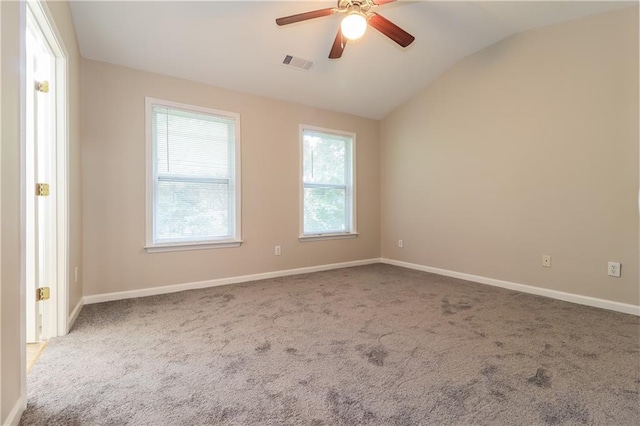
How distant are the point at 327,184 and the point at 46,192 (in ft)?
10.2

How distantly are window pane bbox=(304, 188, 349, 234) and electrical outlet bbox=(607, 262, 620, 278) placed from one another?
294 centimetres

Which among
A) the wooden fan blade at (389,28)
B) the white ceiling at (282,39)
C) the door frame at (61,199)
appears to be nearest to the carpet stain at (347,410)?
the door frame at (61,199)

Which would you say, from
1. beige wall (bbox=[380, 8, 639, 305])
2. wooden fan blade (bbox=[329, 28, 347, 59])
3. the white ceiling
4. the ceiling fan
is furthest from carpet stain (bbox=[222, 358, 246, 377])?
beige wall (bbox=[380, 8, 639, 305])

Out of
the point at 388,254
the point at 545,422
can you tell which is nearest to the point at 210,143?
the point at 388,254

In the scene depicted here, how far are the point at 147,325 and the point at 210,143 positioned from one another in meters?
2.02

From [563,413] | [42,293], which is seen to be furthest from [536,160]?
[42,293]

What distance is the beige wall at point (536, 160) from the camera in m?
2.75

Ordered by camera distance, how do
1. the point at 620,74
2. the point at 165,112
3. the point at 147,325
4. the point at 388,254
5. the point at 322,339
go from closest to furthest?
the point at 322,339 < the point at 147,325 < the point at 620,74 < the point at 165,112 < the point at 388,254

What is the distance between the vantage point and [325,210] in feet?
14.8

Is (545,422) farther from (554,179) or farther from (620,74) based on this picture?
Answer: (620,74)

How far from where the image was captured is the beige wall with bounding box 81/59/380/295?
2.94m

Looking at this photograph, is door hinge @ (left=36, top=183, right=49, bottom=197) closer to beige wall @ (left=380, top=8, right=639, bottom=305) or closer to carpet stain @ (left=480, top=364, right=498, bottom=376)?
carpet stain @ (left=480, top=364, right=498, bottom=376)

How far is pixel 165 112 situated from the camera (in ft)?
10.7

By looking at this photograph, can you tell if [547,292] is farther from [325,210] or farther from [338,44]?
[338,44]
